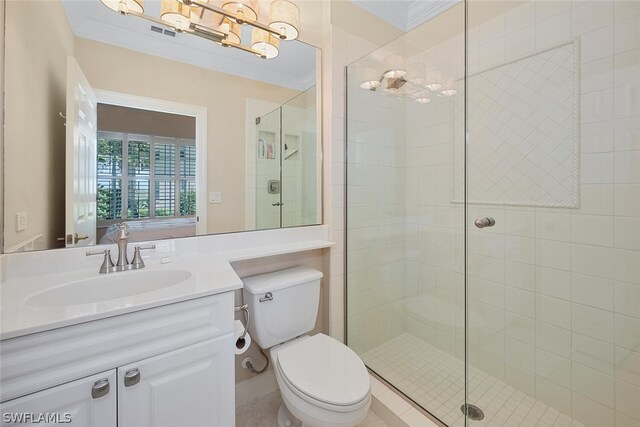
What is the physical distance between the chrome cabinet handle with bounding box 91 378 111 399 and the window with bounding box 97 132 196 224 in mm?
684

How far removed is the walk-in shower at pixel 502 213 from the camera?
1.31 meters

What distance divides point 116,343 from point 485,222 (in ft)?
5.86

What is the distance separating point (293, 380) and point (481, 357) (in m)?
1.21

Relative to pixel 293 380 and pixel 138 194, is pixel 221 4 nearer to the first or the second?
pixel 138 194

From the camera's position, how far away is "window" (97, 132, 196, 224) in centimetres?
121

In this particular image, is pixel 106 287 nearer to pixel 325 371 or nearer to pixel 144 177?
pixel 144 177

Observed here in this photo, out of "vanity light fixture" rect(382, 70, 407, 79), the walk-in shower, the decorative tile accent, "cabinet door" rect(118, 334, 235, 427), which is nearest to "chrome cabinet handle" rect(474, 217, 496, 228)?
the walk-in shower

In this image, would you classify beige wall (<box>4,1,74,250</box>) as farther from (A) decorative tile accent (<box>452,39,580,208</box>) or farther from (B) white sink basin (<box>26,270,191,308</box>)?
(A) decorative tile accent (<box>452,39,580,208</box>)

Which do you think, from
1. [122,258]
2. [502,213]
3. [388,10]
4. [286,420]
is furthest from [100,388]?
[388,10]

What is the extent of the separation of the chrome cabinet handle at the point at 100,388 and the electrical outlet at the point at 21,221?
67 centimetres

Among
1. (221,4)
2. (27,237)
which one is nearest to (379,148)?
(221,4)

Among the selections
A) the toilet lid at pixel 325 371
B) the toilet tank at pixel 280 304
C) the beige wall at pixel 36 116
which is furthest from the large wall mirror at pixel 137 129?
the toilet lid at pixel 325 371

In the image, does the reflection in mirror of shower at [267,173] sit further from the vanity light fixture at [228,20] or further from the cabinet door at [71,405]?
the cabinet door at [71,405]

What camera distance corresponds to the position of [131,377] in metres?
0.83
